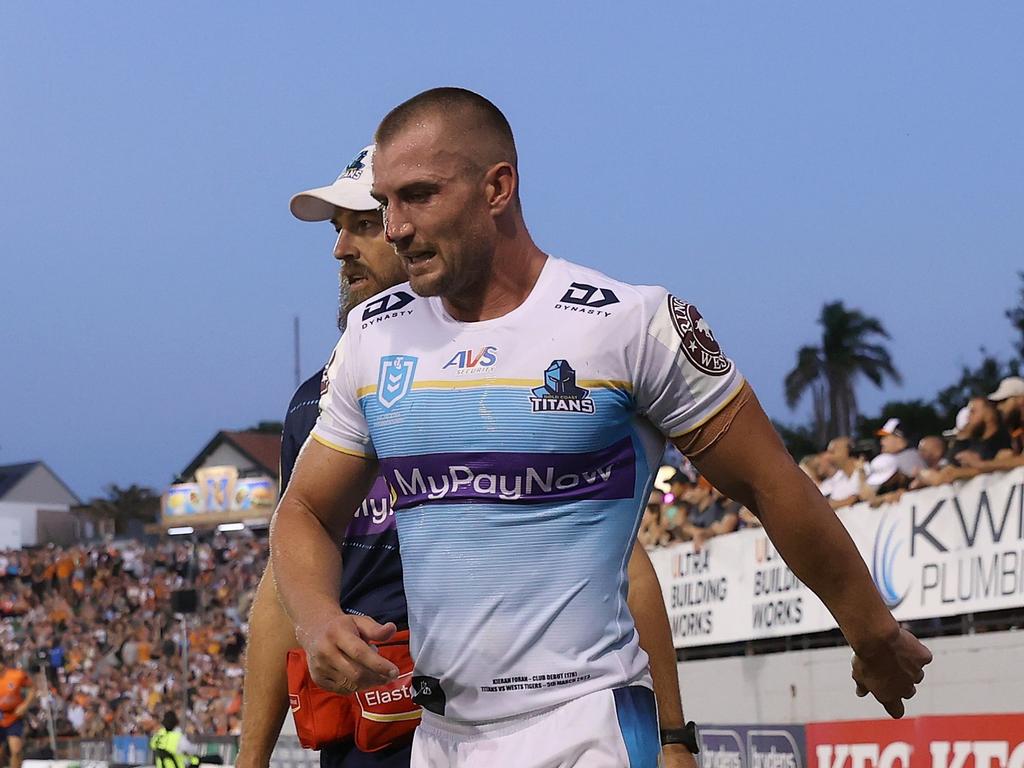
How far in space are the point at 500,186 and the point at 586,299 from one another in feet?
0.96

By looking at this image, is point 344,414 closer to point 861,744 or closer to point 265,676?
point 265,676

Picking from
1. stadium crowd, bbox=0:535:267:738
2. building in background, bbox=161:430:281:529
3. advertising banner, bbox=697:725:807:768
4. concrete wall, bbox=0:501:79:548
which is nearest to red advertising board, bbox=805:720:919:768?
advertising banner, bbox=697:725:807:768

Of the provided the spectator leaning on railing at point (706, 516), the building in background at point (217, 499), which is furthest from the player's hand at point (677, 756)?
the building in background at point (217, 499)

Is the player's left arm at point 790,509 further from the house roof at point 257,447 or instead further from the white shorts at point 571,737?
the house roof at point 257,447

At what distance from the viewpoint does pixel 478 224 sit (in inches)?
125

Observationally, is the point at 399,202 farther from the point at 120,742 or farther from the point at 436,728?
the point at 120,742

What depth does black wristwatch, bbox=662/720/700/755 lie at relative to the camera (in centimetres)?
383

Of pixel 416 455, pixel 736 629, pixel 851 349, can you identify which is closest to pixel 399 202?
pixel 416 455

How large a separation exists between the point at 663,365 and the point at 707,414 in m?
0.12

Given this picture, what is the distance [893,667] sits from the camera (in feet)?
10.4

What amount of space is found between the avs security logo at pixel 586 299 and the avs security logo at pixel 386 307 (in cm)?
36

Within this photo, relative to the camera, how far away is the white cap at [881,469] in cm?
1355

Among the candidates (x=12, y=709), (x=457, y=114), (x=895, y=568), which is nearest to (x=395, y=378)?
(x=457, y=114)

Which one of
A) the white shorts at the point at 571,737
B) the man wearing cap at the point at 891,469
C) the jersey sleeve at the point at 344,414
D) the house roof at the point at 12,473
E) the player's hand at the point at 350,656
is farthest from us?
the house roof at the point at 12,473
